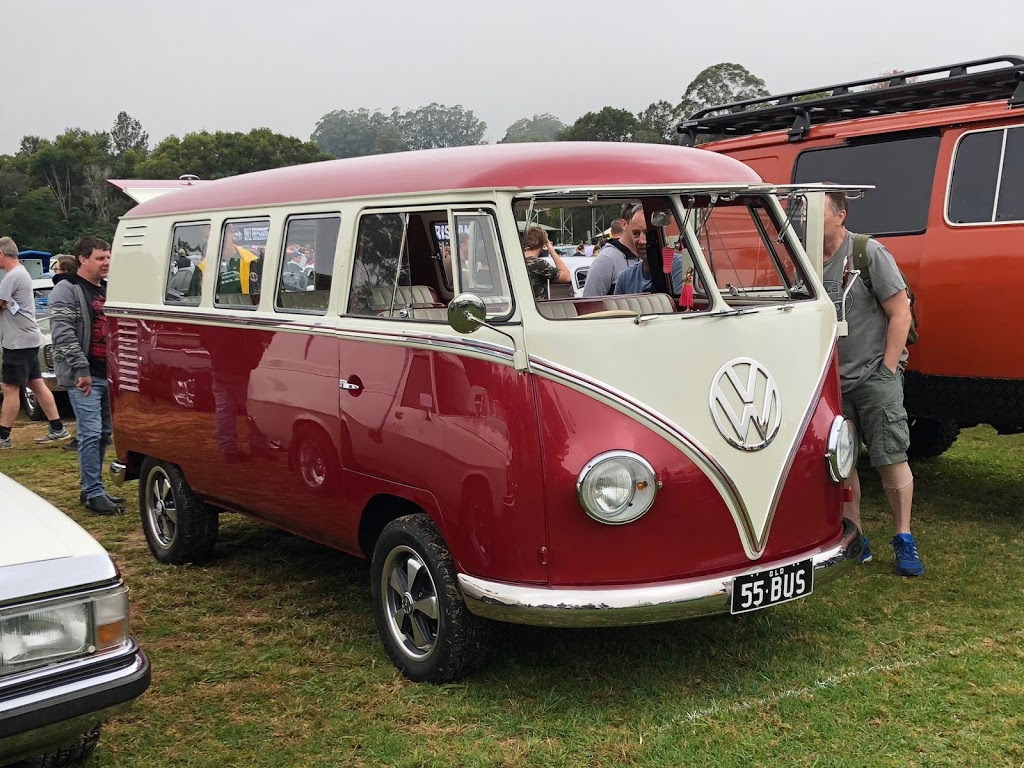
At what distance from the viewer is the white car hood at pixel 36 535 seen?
3.08 meters

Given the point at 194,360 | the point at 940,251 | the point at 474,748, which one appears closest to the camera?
the point at 474,748

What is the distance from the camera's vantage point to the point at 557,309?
406 cm

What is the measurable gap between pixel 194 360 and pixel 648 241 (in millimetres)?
2570

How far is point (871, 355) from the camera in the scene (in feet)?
17.6

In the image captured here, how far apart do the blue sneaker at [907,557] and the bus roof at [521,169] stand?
7.35 feet

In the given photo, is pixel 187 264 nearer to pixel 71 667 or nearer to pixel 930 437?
pixel 71 667

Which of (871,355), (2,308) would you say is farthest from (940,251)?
(2,308)

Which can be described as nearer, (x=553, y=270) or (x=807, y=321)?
(x=807, y=321)

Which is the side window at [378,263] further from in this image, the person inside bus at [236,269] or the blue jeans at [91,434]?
the blue jeans at [91,434]

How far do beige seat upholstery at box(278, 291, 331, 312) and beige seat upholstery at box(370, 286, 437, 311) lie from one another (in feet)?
1.01

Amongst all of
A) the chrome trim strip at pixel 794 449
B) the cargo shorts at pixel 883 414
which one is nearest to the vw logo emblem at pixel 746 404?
the chrome trim strip at pixel 794 449

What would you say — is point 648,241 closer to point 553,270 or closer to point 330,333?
point 553,270

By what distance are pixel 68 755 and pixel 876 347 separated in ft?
13.8

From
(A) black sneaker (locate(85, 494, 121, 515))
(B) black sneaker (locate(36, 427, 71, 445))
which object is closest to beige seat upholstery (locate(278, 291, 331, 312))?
(A) black sneaker (locate(85, 494, 121, 515))
